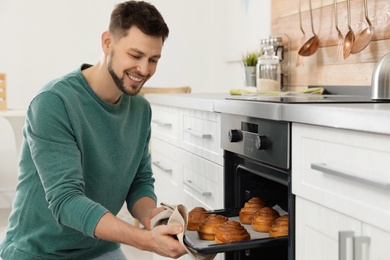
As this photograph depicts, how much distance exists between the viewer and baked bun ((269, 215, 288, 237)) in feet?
4.82

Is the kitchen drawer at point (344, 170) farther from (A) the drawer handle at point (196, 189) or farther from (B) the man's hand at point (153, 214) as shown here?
(A) the drawer handle at point (196, 189)

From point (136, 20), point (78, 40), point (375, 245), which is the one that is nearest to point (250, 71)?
point (136, 20)

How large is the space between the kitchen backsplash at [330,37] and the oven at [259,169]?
0.64 m

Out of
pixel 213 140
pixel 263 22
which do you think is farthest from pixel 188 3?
pixel 213 140

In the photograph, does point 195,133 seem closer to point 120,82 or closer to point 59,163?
point 120,82

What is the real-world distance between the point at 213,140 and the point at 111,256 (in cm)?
50

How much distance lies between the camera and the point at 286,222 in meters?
1.48

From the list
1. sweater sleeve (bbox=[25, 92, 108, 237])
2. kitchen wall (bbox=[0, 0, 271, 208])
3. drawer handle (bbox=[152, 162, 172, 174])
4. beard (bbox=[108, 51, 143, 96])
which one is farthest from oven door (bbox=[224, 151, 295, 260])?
kitchen wall (bbox=[0, 0, 271, 208])

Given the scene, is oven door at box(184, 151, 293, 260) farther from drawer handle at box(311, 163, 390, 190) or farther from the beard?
the beard

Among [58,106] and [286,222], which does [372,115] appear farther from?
[58,106]

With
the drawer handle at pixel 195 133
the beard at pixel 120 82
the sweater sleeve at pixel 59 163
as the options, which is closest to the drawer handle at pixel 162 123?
the drawer handle at pixel 195 133

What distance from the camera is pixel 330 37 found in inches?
96.7

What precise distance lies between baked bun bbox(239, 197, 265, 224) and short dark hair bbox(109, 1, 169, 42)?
0.55 meters

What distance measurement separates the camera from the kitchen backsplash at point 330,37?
6.98ft
